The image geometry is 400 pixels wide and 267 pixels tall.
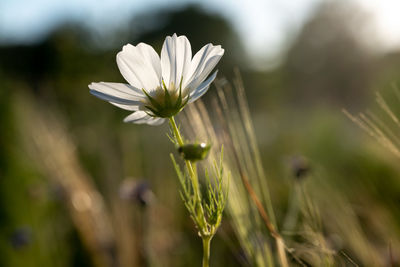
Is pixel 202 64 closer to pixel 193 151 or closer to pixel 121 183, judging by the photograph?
pixel 193 151

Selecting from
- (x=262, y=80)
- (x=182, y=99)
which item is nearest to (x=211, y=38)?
(x=262, y=80)

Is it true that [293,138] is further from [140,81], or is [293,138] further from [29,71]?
[29,71]

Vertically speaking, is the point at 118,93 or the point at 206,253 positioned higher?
the point at 118,93

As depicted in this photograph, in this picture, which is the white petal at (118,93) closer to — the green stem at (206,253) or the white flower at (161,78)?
the white flower at (161,78)

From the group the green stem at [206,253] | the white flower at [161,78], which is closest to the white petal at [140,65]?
the white flower at [161,78]

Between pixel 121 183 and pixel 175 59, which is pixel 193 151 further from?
pixel 121 183

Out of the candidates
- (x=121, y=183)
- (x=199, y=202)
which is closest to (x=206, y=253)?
(x=199, y=202)

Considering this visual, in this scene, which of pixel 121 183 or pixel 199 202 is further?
pixel 121 183

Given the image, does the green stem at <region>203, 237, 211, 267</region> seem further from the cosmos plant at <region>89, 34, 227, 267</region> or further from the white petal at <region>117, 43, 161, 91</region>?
the white petal at <region>117, 43, 161, 91</region>
